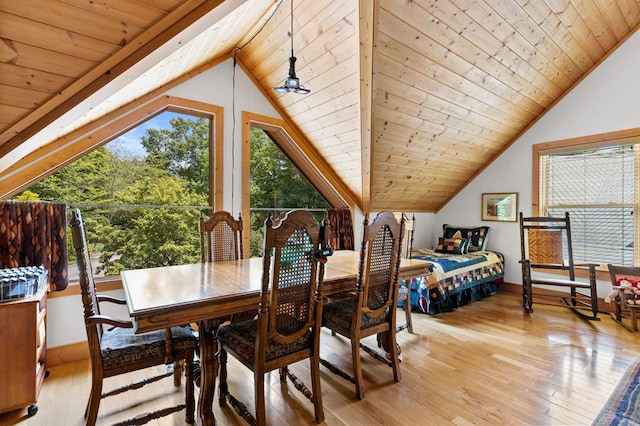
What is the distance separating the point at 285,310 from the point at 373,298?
0.74 meters

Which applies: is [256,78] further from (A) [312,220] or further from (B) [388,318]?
(B) [388,318]

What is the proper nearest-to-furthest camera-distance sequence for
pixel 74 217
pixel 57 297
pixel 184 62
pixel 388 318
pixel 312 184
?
pixel 74 217 < pixel 388 318 < pixel 57 297 < pixel 184 62 < pixel 312 184

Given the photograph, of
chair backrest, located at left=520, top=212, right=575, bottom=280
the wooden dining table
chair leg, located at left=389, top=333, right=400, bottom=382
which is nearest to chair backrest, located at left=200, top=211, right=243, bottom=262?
the wooden dining table

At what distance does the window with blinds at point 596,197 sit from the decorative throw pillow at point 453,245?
3.76ft

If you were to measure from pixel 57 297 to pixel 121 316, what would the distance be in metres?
0.50

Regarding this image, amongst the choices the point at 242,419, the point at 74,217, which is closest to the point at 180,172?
the point at 74,217

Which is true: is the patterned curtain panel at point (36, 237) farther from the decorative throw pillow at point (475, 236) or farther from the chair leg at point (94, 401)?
the decorative throw pillow at point (475, 236)

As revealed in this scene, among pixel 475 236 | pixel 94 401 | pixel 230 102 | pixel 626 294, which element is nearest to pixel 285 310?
pixel 94 401

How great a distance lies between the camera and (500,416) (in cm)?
193

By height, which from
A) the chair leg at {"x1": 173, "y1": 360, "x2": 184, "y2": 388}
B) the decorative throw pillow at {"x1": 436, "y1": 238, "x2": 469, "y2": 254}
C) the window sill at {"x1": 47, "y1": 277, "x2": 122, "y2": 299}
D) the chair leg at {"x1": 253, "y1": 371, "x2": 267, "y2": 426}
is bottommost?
the chair leg at {"x1": 173, "y1": 360, "x2": 184, "y2": 388}

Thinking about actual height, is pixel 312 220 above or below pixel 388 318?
above

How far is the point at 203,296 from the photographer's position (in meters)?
1.67

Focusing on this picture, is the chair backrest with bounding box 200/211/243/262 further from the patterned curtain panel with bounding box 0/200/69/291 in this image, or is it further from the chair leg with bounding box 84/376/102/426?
the chair leg with bounding box 84/376/102/426

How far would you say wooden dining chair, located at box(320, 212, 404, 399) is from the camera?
2.09 m
